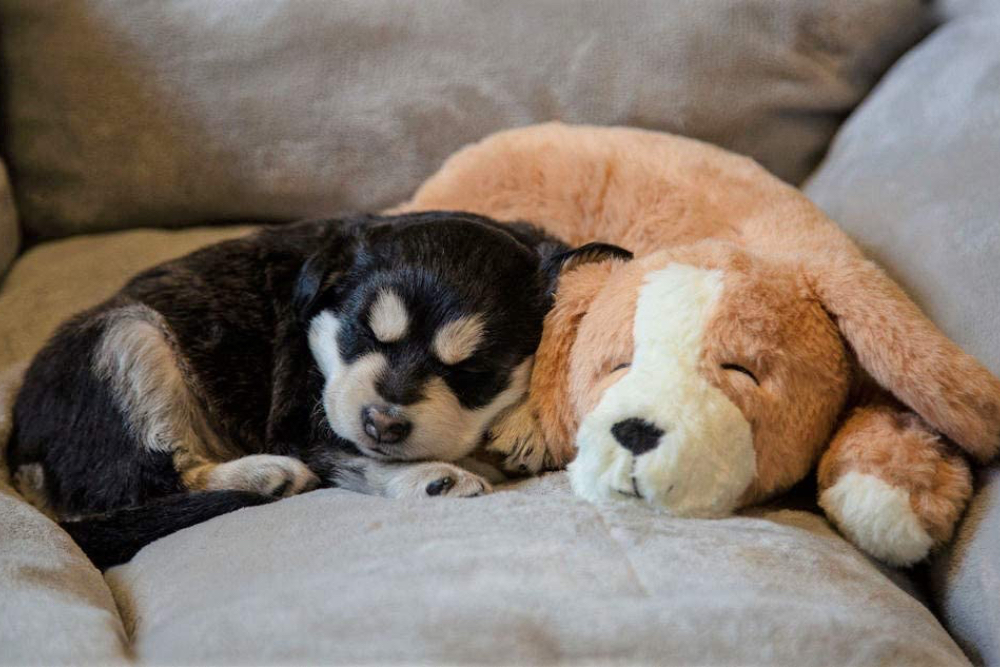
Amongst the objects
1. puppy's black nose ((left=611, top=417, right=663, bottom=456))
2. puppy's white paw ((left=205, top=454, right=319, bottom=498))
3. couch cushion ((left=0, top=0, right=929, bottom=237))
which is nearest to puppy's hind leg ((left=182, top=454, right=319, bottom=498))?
puppy's white paw ((left=205, top=454, right=319, bottom=498))

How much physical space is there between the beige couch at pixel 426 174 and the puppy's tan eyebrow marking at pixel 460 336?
28cm

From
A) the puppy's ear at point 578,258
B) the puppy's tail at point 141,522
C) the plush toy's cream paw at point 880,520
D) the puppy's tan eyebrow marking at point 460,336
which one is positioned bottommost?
the puppy's tail at point 141,522

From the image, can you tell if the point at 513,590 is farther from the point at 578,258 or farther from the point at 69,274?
the point at 69,274

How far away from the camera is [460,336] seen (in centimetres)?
182

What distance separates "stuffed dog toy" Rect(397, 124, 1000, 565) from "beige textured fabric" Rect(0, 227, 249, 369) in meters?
1.32

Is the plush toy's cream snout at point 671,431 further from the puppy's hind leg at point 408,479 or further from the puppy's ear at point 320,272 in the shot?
the puppy's ear at point 320,272

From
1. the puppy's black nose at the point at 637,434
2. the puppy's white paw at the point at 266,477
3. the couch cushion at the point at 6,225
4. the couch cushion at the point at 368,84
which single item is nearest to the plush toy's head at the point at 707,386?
the puppy's black nose at the point at 637,434

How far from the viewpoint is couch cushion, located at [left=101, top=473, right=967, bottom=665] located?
1247 millimetres

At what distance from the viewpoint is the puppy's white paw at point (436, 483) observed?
5.82 feet

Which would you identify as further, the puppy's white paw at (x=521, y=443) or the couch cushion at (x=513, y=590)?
the puppy's white paw at (x=521, y=443)

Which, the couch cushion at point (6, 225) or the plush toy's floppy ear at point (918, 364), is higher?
the plush toy's floppy ear at point (918, 364)

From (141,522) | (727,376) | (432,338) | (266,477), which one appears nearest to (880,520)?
(727,376)

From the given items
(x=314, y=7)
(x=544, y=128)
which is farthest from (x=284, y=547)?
(x=314, y=7)

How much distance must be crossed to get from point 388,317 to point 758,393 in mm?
723
